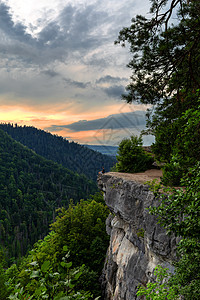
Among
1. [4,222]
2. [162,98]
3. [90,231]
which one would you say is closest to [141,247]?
[162,98]

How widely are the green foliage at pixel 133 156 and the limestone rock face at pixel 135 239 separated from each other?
87.9 inches

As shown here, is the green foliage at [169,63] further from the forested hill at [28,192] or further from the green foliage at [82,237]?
the forested hill at [28,192]

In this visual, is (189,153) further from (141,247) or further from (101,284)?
(101,284)

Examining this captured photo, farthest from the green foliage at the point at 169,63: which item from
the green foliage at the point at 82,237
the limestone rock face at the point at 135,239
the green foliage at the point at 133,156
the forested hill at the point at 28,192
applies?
the forested hill at the point at 28,192

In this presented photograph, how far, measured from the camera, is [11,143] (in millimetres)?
187625

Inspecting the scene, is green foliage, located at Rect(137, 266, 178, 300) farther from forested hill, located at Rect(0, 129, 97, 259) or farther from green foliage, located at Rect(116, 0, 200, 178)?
forested hill, located at Rect(0, 129, 97, 259)

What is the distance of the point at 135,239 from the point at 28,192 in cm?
13746

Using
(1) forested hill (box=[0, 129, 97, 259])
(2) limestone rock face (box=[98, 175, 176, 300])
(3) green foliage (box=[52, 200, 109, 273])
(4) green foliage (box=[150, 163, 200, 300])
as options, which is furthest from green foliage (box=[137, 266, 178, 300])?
(1) forested hill (box=[0, 129, 97, 259])

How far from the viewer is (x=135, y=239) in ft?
31.5

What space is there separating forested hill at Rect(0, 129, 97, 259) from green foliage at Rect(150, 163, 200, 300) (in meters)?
88.0

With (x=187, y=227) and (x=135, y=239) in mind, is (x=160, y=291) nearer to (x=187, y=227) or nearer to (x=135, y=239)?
(x=187, y=227)

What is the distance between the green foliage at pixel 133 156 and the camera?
14039mm

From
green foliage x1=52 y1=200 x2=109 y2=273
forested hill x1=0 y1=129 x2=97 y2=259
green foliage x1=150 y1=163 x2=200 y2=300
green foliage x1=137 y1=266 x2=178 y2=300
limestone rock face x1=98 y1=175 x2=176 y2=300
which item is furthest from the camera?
forested hill x1=0 y1=129 x2=97 y2=259

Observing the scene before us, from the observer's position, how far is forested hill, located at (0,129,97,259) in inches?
3816
